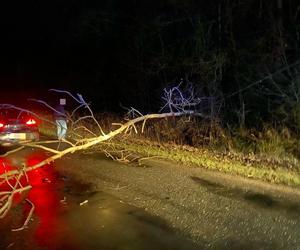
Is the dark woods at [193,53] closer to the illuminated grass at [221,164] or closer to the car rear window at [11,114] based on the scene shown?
the illuminated grass at [221,164]

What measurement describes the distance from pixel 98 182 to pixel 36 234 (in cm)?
340

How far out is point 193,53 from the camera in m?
15.6

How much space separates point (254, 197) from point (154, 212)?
1748 mm

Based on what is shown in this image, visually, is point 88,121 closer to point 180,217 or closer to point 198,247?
point 180,217

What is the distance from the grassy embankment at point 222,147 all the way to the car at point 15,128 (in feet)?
6.78

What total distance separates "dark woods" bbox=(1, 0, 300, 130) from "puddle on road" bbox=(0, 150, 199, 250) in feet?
18.5

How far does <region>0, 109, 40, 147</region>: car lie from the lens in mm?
14609

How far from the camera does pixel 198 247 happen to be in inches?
237

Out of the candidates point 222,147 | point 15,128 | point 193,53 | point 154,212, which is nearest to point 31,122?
point 15,128

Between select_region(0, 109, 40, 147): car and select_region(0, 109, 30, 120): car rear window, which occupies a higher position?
select_region(0, 109, 30, 120): car rear window

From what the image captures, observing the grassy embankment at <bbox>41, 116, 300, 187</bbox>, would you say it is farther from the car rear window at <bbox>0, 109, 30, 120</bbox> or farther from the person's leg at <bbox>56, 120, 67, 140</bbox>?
the car rear window at <bbox>0, 109, 30, 120</bbox>

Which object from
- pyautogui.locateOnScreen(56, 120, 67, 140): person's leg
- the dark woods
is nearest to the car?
pyautogui.locateOnScreen(56, 120, 67, 140): person's leg

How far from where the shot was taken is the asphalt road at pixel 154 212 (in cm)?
627

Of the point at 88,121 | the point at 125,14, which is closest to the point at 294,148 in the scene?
the point at 88,121
